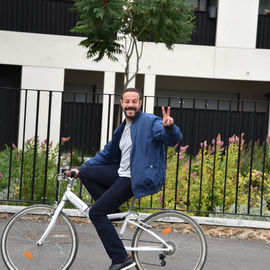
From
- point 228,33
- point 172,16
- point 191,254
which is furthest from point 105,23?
point 228,33

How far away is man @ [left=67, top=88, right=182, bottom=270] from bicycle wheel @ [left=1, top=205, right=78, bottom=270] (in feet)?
1.02

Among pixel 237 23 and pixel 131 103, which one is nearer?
pixel 131 103

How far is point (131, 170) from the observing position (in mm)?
4457

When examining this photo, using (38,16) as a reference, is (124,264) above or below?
below

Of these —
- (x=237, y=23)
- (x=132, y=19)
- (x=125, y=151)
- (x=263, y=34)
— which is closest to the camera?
(x=125, y=151)

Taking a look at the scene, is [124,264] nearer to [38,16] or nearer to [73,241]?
[73,241]

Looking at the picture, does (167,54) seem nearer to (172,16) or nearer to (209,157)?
(172,16)

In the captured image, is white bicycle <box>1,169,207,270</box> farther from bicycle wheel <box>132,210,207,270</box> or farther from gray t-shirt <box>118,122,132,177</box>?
gray t-shirt <box>118,122,132,177</box>

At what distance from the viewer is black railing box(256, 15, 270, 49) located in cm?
1534

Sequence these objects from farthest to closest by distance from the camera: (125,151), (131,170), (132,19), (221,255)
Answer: (132,19) → (221,255) → (125,151) → (131,170)

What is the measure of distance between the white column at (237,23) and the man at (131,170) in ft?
35.7

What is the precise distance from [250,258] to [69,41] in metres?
9.80

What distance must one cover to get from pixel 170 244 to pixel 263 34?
11.8m

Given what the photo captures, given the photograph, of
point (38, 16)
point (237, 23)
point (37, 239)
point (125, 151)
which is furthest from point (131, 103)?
point (237, 23)
